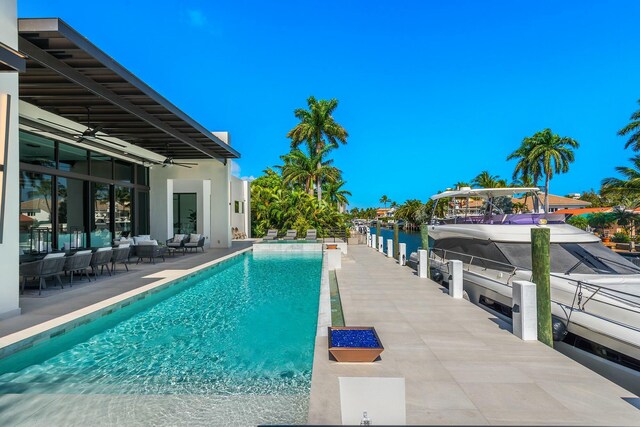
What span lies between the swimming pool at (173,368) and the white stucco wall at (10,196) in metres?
1.44

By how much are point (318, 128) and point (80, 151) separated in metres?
21.1

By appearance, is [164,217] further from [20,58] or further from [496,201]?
[496,201]

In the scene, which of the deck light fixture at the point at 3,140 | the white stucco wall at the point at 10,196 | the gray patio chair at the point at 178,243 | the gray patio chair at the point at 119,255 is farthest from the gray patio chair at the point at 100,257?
the gray patio chair at the point at 178,243

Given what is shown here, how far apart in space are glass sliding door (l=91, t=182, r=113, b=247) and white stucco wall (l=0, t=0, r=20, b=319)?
775 centimetres

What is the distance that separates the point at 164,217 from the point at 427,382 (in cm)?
1715

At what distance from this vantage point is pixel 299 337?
20.4 feet

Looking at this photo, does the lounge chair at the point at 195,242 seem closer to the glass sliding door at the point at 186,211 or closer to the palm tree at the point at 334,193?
the glass sliding door at the point at 186,211

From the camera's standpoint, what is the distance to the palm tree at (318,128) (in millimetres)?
31500

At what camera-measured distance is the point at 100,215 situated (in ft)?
46.9

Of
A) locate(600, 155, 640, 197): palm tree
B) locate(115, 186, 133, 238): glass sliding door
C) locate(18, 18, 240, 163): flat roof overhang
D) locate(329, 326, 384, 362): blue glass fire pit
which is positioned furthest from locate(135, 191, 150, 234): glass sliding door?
locate(600, 155, 640, 197): palm tree

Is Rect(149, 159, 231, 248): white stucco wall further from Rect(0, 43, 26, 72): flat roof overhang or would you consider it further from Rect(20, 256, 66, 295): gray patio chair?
Rect(0, 43, 26, 72): flat roof overhang

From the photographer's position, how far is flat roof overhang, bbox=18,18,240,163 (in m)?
6.87

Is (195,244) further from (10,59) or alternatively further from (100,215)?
(10,59)

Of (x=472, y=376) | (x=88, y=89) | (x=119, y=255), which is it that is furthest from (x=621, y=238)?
(x=88, y=89)
